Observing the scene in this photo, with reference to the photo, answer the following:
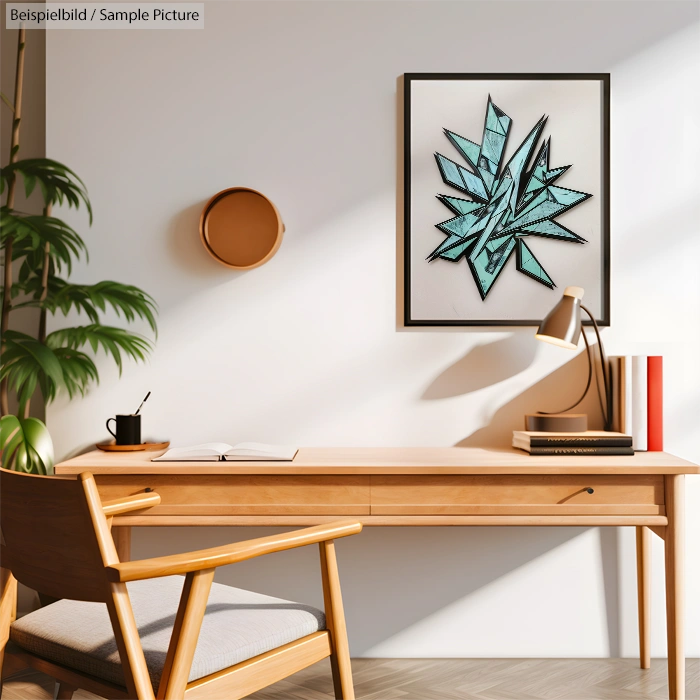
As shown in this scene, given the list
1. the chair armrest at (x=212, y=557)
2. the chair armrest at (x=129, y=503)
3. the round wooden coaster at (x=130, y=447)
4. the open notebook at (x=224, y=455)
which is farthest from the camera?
the round wooden coaster at (x=130, y=447)

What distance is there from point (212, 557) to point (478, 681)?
4.41 ft

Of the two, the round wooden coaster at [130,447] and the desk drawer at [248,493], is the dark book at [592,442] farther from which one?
the round wooden coaster at [130,447]

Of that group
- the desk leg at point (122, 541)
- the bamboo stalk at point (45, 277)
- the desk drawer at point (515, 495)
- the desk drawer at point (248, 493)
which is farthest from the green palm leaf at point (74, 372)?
the desk drawer at point (515, 495)

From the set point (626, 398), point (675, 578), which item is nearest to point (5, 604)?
point (675, 578)

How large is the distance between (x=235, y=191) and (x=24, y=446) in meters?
1.07

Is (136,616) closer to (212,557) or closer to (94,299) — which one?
(212,557)

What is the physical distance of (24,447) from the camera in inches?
79.3

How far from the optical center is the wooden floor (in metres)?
2.08

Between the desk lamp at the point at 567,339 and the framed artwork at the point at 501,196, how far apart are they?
0.22 m

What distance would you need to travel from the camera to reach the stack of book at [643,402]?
2.19m

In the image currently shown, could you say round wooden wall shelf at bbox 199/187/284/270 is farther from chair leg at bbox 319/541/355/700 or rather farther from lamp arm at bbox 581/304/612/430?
chair leg at bbox 319/541/355/700

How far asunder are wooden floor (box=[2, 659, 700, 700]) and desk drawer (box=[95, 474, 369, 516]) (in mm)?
599

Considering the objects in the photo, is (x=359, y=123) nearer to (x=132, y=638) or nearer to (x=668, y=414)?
(x=668, y=414)

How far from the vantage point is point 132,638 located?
118 cm
